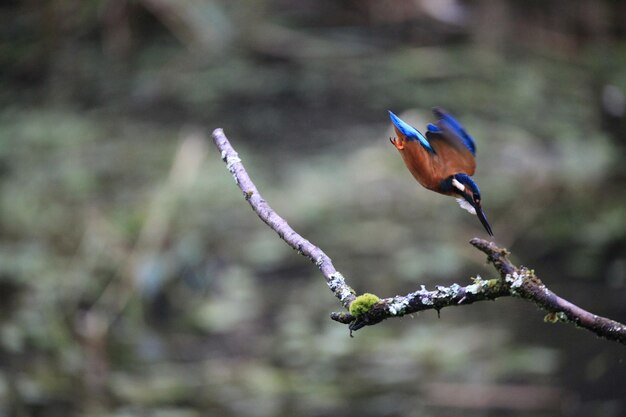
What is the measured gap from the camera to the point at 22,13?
4.56m

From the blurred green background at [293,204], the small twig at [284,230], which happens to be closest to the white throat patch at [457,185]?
the small twig at [284,230]

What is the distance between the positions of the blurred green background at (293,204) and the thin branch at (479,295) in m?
0.55

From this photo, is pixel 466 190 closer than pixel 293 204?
Yes

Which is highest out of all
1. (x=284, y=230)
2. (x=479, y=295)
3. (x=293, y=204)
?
(x=293, y=204)

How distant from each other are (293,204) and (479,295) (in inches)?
103

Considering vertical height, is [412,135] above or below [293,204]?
below

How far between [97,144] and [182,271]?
51.6 inches

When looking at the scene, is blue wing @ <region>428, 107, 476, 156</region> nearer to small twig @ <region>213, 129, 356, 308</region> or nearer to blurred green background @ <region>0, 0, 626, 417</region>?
small twig @ <region>213, 129, 356, 308</region>

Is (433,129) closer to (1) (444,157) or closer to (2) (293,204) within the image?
(1) (444,157)

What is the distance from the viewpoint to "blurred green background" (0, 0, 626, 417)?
7.31 ft

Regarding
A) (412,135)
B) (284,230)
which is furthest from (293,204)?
(412,135)

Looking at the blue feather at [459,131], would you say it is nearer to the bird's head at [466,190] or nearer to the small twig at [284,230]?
the bird's head at [466,190]

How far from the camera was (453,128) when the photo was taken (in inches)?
24.4

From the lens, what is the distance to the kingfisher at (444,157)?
619 millimetres
